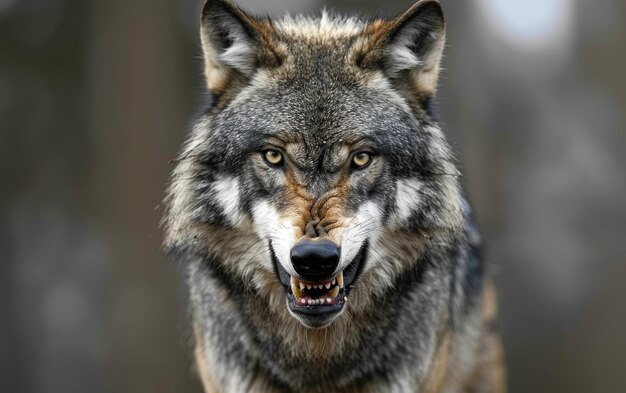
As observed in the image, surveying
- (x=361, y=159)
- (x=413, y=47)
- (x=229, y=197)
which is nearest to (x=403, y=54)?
(x=413, y=47)

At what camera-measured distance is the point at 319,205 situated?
3.85m

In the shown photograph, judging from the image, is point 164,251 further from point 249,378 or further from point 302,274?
point 302,274

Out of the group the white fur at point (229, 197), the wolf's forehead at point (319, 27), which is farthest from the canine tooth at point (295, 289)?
the wolf's forehead at point (319, 27)

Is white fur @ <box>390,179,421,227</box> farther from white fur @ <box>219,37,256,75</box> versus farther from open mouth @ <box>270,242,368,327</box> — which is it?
white fur @ <box>219,37,256,75</box>

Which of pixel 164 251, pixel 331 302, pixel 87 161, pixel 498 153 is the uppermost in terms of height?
pixel 331 302

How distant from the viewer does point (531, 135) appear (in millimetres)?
11539

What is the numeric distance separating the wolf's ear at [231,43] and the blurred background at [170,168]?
6125 millimetres

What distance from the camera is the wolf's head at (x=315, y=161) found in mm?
3896

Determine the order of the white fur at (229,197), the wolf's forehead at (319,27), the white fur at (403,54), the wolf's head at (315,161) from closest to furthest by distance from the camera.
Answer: the wolf's head at (315,161) → the white fur at (229,197) → the white fur at (403,54) → the wolf's forehead at (319,27)

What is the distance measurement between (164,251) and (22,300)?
9.11 m

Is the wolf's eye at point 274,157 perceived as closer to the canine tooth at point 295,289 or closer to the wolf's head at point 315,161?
the wolf's head at point 315,161

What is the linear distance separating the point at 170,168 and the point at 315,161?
6878 millimetres

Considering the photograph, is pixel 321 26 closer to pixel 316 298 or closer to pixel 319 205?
pixel 319 205

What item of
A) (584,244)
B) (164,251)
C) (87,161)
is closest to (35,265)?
(87,161)
